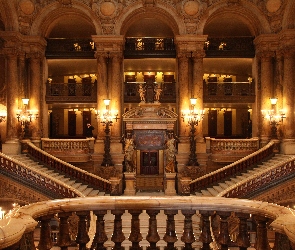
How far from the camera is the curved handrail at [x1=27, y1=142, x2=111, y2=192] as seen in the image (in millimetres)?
19062

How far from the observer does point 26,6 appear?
21.5 meters

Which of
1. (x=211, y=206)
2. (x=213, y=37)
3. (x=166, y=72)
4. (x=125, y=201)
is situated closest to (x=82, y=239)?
(x=125, y=201)

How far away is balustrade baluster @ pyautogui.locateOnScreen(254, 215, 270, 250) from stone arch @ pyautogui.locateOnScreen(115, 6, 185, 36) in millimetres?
18355

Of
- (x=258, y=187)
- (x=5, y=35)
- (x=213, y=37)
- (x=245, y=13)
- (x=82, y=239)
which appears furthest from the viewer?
(x=213, y=37)

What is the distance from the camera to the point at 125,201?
4.58m

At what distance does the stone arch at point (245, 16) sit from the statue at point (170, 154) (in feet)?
21.8

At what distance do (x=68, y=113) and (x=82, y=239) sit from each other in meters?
27.0

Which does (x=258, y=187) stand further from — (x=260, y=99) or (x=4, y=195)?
(x=4, y=195)

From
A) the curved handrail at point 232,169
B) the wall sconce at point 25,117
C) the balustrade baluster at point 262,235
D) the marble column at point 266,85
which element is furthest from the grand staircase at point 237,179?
the balustrade baluster at point 262,235

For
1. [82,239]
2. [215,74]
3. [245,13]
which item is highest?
[245,13]

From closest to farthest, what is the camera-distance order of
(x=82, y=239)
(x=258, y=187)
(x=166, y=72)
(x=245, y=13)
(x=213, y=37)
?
(x=82, y=239) < (x=258, y=187) < (x=245, y=13) < (x=213, y=37) < (x=166, y=72)

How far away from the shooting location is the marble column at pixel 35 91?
21.8 m

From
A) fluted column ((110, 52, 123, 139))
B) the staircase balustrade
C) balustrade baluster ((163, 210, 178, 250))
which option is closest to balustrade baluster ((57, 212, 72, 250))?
the staircase balustrade

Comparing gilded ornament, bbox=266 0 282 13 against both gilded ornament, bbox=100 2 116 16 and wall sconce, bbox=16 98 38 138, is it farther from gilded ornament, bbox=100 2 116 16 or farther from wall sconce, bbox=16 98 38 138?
wall sconce, bbox=16 98 38 138
